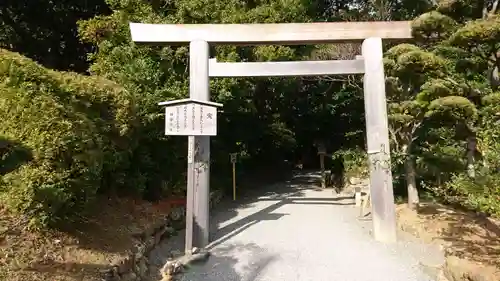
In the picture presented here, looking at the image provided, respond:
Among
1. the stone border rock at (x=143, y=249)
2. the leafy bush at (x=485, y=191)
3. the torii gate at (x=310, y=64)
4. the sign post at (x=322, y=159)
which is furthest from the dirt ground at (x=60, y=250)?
the sign post at (x=322, y=159)

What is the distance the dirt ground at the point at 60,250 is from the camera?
11.2ft

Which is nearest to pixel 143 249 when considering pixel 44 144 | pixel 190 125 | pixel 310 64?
pixel 190 125

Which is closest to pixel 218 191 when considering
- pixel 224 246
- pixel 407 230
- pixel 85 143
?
pixel 224 246

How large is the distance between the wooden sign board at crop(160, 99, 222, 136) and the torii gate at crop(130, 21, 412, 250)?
0.57 metres

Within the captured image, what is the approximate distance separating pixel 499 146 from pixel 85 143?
436 centimetres

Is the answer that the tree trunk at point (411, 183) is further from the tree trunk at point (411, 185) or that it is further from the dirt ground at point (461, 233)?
the dirt ground at point (461, 233)

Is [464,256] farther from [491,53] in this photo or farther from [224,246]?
[224,246]

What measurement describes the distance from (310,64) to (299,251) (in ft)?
A: 10.7

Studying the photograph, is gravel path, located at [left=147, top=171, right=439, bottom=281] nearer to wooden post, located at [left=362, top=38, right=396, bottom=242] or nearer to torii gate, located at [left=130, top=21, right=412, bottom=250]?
wooden post, located at [left=362, top=38, right=396, bottom=242]

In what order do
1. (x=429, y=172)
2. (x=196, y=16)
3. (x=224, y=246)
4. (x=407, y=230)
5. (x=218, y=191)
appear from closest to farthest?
(x=224, y=246), (x=407, y=230), (x=196, y=16), (x=429, y=172), (x=218, y=191)

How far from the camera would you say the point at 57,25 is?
1066 cm

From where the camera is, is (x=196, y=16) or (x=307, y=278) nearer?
(x=307, y=278)

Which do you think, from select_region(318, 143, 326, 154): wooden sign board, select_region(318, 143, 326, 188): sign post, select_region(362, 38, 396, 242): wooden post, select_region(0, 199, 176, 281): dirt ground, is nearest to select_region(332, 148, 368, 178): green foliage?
select_region(318, 143, 326, 188): sign post

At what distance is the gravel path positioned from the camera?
5.14 meters
